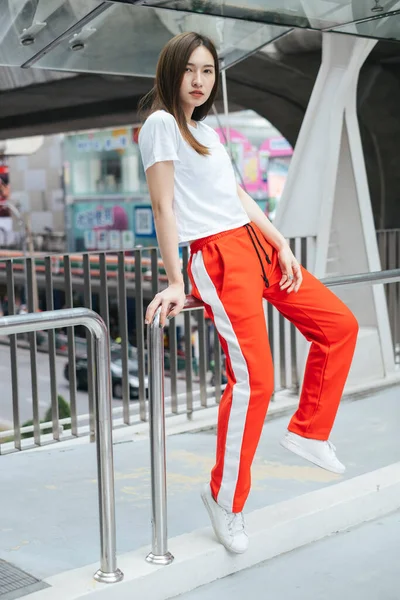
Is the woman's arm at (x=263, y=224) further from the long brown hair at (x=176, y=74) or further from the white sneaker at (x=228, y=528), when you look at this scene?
the white sneaker at (x=228, y=528)

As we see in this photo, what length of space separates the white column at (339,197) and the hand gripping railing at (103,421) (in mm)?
3394

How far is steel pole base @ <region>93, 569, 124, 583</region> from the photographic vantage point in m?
2.33

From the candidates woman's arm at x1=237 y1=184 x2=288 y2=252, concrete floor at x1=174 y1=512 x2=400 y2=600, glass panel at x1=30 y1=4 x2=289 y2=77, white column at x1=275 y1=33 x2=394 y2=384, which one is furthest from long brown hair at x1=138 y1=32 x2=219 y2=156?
white column at x1=275 y1=33 x2=394 y2=384

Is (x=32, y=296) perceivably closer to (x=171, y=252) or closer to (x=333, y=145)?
(x=171, y=252)

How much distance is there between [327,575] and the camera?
2564 mm

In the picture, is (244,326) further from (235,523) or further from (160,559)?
(160,559)

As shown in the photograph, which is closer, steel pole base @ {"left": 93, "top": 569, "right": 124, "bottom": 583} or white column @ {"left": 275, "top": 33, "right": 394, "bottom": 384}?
steel pole base @ {"left": 93, "top": 569, "right": 124, "bottom": 583}

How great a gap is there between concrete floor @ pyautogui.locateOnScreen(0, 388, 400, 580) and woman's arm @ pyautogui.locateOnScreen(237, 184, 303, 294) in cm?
96

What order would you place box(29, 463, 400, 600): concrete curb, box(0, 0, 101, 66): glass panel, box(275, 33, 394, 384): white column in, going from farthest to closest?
box(275, 33, 394, 384): white column < box(0, 0, 101, 66): glass panel < box(29, 463, 400, 600): concrete curb

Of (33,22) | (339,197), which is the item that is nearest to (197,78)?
(33,22)

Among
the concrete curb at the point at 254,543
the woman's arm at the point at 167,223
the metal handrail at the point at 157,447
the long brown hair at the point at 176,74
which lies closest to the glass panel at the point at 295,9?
the long brown hair at the point at 176,74

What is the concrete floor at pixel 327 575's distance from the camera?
244cm

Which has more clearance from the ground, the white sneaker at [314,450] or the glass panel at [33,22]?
the glass panel at [33,22]

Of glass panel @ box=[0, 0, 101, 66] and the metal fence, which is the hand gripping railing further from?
glass panel @ box=[0, 0, 101, 66]
